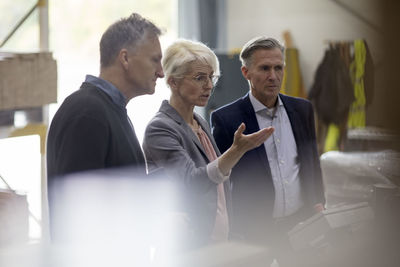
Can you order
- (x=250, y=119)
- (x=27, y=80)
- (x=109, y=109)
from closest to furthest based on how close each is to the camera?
(x=109, y=109) → (x=250, y=119) → (x=27, y=80)

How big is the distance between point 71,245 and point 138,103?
1703 millimetres

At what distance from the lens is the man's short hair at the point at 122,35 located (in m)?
0.60

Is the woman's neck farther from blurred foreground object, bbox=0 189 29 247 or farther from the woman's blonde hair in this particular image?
blurred foreground object, bbox=0 189 29 247

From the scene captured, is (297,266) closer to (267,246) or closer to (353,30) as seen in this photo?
(267,246)

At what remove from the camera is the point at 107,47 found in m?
0.60

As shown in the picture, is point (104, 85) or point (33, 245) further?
point (33, 245)

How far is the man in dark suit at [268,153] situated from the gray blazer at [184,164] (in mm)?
80

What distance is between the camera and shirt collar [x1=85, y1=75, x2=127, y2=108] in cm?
59

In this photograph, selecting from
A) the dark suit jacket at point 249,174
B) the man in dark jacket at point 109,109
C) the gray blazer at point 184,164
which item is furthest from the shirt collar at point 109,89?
the dark suit jacket at point 249,174

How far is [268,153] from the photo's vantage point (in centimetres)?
81

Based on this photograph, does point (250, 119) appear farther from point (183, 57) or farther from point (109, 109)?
point (109, 109)

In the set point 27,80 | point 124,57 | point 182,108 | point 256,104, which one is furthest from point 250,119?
point 27,80

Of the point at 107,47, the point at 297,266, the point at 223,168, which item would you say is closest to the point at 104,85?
the point at 107,47

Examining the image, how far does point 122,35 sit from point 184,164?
7.0 inches
